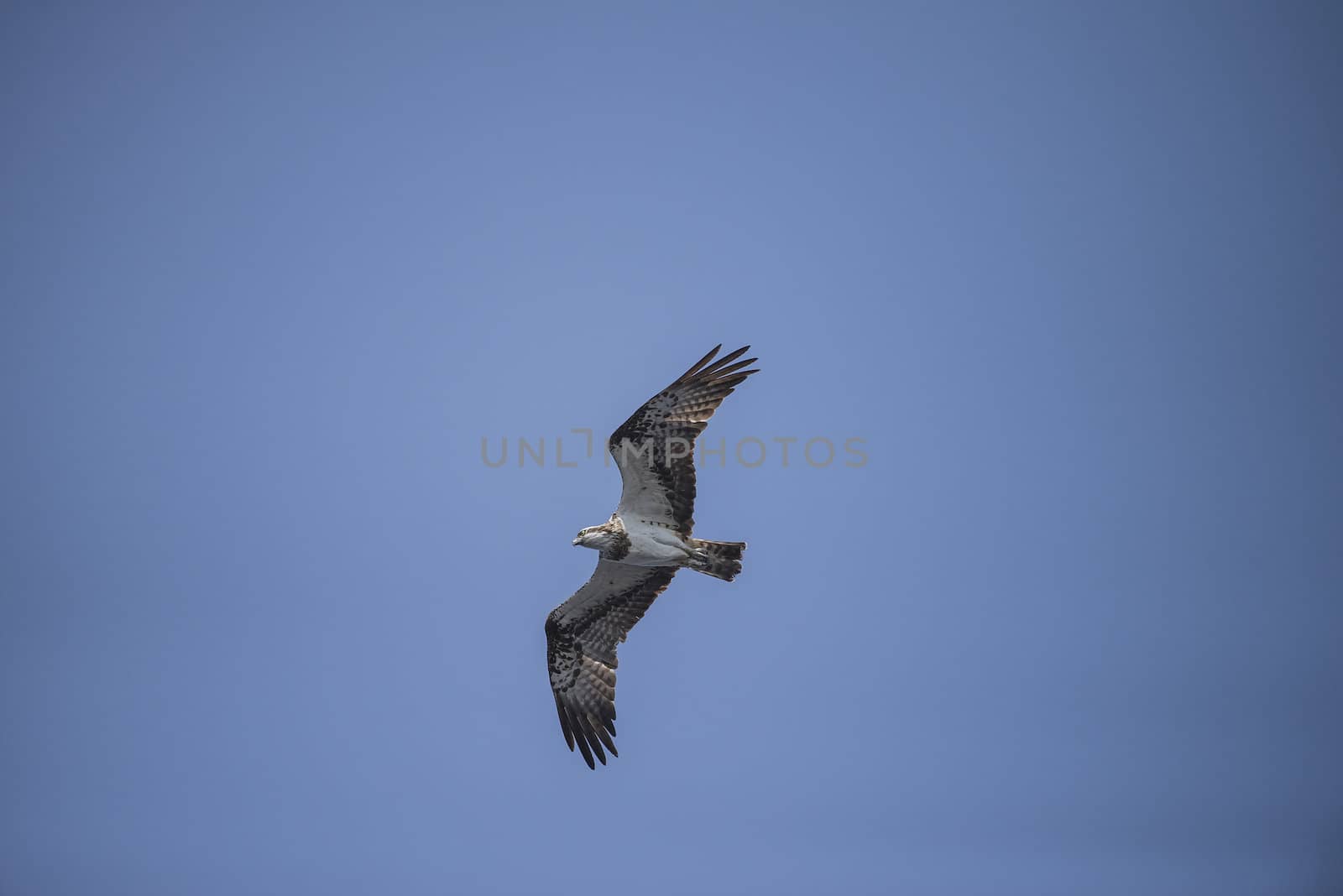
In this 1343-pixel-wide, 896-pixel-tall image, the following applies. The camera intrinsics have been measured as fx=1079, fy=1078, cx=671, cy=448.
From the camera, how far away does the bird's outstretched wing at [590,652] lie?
16.5 meters

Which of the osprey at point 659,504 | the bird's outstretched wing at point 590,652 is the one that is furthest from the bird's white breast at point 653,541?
the bird's outstretched wing at point 590,652

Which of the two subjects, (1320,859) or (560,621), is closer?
(560,621)

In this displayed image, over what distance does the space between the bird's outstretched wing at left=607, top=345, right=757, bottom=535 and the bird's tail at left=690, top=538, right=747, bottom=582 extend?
0.74 metres

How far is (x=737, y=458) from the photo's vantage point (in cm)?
1666

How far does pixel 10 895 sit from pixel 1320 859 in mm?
60730

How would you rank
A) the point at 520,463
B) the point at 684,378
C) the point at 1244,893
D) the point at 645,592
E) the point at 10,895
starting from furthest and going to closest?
the point at 10,895
the point at 1244,893
the point at 520,463
the point at 645,592
the point at 684,378

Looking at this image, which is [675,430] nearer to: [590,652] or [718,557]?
[718,557]

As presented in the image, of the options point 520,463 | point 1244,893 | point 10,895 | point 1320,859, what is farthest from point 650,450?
point 10,895

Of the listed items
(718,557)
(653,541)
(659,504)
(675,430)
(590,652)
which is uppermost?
(675,430)

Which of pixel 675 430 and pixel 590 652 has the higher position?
pixel 675 430

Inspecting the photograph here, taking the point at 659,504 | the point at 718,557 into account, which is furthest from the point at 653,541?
the point at 718,557

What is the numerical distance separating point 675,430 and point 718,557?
1948 millimetres

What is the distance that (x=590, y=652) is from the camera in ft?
55.2

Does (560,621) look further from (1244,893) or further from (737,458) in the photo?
(1244,893)
